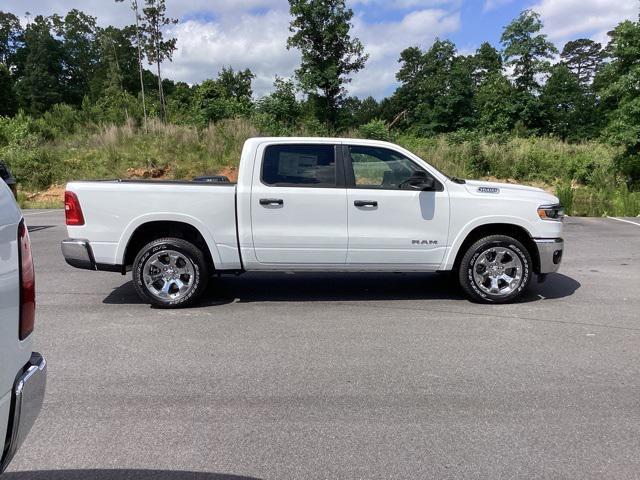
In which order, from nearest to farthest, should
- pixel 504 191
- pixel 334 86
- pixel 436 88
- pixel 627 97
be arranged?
1. pixel 504 191
2. pixel 627 97
3. pixel 334 86
4. pixel 436 88

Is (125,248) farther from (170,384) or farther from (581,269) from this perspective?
(581,269)

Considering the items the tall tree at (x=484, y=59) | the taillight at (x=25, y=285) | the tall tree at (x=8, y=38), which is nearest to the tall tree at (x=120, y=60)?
the tall tree at (x=8, y=38)

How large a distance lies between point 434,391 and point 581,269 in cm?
566

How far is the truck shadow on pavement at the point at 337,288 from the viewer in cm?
672

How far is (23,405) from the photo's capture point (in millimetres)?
2020

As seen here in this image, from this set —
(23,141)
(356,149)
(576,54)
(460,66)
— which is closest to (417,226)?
(356,149)

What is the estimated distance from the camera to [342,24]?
3053 centimetres

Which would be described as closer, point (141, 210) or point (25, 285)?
point (25, 285)

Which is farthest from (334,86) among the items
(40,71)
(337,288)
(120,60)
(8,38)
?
(8,38)

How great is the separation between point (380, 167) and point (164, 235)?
2702 mm

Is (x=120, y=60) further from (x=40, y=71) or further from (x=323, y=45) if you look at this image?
(x=323, y=45)

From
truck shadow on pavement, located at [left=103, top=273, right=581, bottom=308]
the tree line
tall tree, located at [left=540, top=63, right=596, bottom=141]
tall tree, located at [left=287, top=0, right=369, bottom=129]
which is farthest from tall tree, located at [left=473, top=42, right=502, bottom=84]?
truck shadow on pavement, located at [left=103, top=273, right=581, bottom=308]

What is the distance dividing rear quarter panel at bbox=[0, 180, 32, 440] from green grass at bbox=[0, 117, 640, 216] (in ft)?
72.6

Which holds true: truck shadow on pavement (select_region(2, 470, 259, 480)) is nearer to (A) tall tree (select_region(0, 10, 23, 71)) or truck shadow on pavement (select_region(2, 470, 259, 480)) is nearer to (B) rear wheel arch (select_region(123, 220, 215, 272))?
(B) rear wheel arch (select_region(123, 220, 215, 272))
